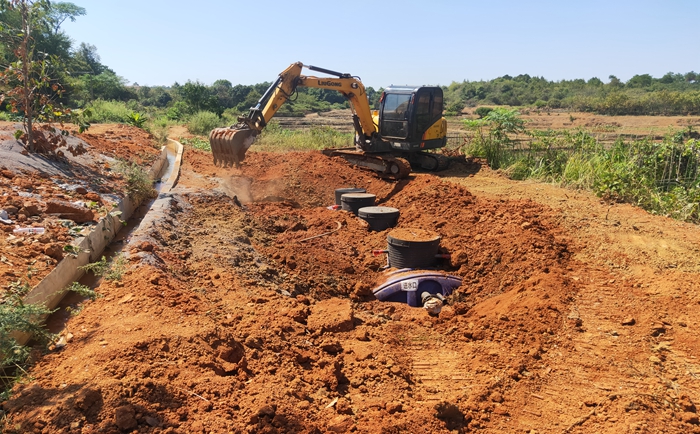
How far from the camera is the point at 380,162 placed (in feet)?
44.1

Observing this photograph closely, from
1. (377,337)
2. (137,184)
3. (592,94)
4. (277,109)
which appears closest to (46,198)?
(137,184)

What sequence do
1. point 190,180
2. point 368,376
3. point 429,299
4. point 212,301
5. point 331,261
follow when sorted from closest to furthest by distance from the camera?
point 368,376 < point 212,301 < point 429,299 < point 331,261 < point 190,180

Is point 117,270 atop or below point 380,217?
atop

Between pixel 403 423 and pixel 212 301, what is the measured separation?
2.47 meters

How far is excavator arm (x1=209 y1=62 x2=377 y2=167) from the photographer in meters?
10.6

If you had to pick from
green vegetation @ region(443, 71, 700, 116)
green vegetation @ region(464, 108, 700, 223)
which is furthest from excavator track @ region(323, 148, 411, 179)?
green vegetation @ region(443, 71, 700, 116)

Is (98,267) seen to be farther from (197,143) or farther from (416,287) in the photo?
(197,143)

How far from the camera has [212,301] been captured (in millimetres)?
4812

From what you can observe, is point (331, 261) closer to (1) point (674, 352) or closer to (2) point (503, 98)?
(1) point (674, 352)

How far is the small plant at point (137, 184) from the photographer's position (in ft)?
30.1

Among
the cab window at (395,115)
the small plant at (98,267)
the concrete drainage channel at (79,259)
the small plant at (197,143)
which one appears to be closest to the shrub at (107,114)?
the small plant at (197,143)

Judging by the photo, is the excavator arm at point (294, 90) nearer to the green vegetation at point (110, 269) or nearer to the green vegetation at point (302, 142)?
the green vegetation at point (302, 142)

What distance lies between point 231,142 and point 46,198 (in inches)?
166

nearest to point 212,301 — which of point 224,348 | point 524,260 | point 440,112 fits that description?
point 224,348
